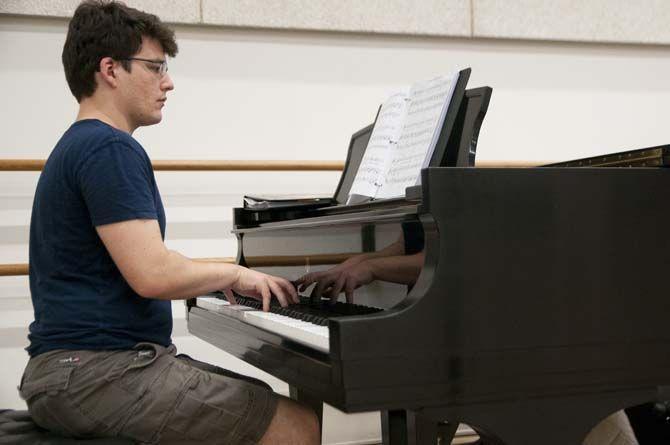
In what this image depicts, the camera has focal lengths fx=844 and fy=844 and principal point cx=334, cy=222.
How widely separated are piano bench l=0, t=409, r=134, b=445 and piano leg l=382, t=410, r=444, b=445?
1.65 feet

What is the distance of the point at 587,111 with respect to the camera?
Answer: 3.85m

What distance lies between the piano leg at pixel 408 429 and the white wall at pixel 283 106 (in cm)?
199

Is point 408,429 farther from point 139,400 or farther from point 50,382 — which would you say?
point 50,382

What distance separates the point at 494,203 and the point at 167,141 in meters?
2.19

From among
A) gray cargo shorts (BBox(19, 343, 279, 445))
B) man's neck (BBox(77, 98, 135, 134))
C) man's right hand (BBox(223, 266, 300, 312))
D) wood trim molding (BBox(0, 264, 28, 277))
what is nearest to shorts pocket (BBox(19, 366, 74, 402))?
gray cargo shorts (BBox(19, 343, 279, 445))

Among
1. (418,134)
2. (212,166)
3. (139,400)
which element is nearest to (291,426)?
(139,400)

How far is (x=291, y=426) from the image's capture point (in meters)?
1.67

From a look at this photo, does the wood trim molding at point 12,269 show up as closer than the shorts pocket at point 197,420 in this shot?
No

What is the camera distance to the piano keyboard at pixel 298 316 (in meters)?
1.40

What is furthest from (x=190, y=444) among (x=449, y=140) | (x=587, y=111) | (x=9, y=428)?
(x=587, y=111)

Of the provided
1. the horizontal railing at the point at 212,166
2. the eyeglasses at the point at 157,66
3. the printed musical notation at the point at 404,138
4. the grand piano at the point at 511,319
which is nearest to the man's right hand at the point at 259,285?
the grand piano at the point at 511,319

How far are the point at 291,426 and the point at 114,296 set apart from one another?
1.41 ft

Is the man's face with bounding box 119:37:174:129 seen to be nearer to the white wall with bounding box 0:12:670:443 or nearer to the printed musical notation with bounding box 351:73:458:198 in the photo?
the printed musical notation with bounding box 351:73:458:198

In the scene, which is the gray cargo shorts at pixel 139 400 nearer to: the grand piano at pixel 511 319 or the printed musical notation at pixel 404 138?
the grand piano at pixel 511 319
